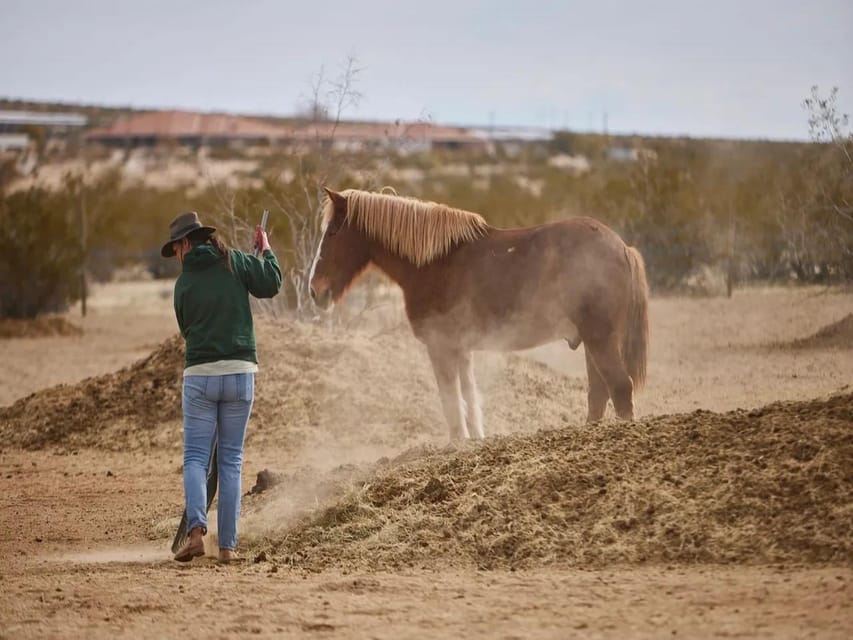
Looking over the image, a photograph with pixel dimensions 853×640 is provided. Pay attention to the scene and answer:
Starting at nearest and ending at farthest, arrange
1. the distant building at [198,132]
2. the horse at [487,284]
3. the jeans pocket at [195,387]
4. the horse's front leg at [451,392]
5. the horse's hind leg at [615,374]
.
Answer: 1. the jeans pocket at [195,387]
2. the horse's hind leg at [615,374]
3. the horse at [487,284]
4. the horse's front leg at [451,392]
5. the distant building at [198,132]

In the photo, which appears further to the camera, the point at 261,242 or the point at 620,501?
the point at 261,242

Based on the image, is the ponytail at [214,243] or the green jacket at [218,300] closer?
the green jacket at [218,300]

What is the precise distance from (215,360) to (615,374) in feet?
12.6

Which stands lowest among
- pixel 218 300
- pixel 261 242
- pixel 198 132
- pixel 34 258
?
pixel 34 258

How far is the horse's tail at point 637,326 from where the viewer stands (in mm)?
10031

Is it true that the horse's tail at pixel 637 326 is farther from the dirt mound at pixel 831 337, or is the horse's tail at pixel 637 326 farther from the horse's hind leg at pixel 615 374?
the dirt mound at pixel 831 337

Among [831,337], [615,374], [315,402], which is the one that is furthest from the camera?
[831,337]

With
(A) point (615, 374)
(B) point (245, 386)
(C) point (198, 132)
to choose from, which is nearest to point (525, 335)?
(A) point (615, 374)

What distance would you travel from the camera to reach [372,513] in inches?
297

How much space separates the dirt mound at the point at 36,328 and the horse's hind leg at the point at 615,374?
16.2 m

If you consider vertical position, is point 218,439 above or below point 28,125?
below

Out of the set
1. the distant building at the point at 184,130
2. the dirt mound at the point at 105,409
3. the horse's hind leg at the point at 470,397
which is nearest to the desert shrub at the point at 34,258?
the dirt mound at the point at 105,409

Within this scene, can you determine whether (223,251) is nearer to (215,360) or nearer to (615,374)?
(215,360)


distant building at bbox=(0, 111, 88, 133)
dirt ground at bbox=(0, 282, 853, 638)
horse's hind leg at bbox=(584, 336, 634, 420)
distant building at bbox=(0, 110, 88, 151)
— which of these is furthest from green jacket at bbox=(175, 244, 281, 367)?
distant building at bbox=(0, 111, 88, 133)
